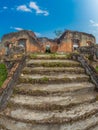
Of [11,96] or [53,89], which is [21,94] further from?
[53,89]

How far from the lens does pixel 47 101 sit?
261 inches

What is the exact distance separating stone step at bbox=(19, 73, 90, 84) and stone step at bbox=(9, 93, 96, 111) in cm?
75

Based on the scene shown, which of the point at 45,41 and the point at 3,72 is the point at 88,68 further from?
the point at 45,41

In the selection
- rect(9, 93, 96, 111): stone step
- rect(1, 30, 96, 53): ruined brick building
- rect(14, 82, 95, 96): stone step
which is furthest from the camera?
rect(1, 30, 96, 53): ruined brick building

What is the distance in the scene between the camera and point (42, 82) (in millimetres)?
7496

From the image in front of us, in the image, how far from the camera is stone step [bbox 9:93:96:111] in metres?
6.39

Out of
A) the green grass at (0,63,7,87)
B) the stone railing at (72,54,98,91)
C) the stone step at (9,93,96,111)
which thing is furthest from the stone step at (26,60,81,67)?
the stone step at (9,93,96,111)

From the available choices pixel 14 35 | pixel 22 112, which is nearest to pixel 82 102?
pixel 22 112

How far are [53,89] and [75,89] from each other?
725mm

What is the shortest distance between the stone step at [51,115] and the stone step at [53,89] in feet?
2.25

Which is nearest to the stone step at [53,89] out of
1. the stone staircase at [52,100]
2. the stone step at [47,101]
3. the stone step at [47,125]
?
the stone staircase at [52,100]

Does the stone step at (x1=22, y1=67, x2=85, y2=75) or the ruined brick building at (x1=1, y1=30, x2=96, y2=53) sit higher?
the ruined brick building at (x1=1, y1=30, x2=96, y2=53)

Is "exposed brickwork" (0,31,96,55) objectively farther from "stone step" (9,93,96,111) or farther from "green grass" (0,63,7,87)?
"stone step" (9,93,96,111)

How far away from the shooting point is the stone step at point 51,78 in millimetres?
7532
